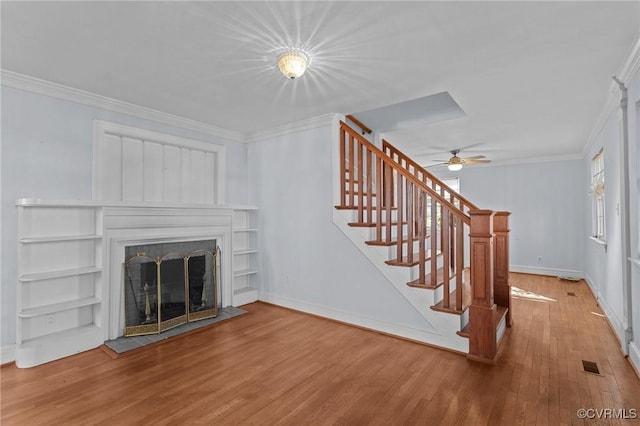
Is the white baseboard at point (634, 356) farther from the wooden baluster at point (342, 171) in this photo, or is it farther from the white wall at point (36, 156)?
the white wall at point (36, 156)

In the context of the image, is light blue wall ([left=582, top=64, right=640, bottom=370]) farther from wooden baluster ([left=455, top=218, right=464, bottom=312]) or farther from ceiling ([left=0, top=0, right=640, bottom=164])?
wooden baluster ([left=455, top=218, right=464, bottom=312])

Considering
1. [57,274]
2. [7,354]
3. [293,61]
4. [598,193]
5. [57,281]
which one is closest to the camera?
[293,61]

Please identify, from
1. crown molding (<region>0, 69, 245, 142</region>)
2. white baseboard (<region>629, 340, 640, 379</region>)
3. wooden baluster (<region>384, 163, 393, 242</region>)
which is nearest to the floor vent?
white baseboard (<region>629, 340, 640, 379</region>)

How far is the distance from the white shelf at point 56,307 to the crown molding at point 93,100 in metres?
2.03

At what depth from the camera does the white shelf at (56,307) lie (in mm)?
2727

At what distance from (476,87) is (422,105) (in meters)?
0.98

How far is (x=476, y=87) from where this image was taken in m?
3.12

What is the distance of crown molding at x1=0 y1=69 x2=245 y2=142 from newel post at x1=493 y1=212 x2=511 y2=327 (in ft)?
13.1

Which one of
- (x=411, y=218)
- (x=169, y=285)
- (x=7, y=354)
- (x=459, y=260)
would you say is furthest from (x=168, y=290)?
(x=459, y=260)

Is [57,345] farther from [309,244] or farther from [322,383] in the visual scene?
[309,244]

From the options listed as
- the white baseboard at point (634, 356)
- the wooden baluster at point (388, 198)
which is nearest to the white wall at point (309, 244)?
the wooden baluster at point (388, 198)

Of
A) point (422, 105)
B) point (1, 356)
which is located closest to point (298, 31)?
point (422, 105)

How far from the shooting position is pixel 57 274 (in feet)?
9.43

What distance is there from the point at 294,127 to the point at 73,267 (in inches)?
119
